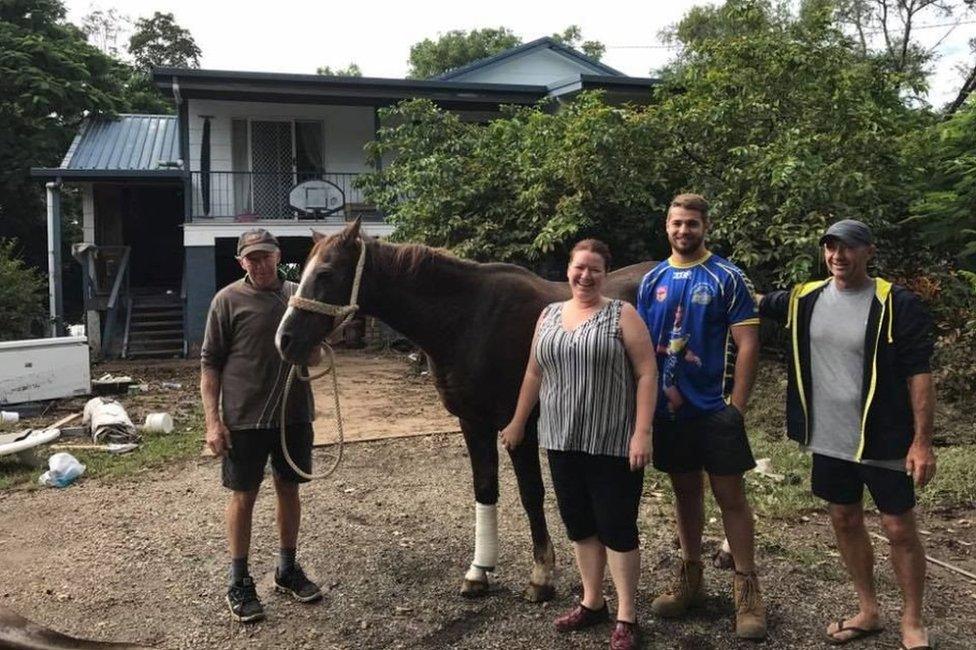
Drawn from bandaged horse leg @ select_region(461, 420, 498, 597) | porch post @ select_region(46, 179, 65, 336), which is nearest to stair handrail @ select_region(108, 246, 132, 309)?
porch post @ select_region(46, 179, 65, 336)

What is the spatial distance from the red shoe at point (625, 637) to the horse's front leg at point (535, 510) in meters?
0.64

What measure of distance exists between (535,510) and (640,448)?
1.05 meters

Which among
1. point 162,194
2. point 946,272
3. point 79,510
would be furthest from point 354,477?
point 162,194

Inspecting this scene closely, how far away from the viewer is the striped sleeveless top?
3.01 metres

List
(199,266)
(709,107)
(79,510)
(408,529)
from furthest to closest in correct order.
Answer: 1. (199,266)
2. (709,107)
3. (79,510)
4. (408,529)

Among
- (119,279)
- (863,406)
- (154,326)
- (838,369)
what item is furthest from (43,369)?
(863,406)

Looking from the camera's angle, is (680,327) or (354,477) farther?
(354,477)

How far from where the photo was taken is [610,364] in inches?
118

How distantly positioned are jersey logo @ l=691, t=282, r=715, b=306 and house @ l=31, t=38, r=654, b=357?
11.8 meters

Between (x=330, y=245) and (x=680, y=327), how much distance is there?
1.62 metres

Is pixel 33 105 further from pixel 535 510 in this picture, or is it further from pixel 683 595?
pixel 683 595

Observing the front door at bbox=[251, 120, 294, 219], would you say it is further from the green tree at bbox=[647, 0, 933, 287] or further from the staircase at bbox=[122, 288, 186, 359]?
the green tree at bbox=[647, 0, 933, 287]

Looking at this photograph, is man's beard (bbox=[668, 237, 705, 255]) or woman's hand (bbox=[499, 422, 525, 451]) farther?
woman's hand (bbox=[499, 422, 525, 451])

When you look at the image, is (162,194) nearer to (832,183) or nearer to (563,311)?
(832,183)
